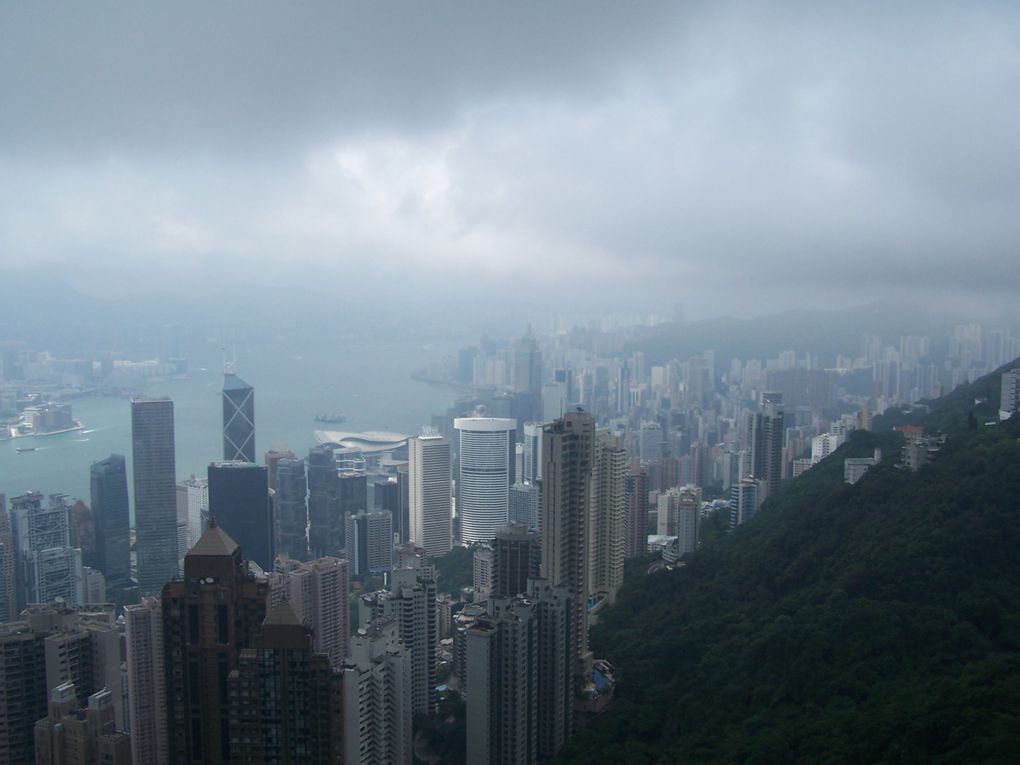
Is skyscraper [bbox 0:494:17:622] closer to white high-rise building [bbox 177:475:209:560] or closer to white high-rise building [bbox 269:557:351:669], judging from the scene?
white high-rise building [bbox 177:475:209:560]

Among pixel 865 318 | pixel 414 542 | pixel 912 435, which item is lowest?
pixel 414 542

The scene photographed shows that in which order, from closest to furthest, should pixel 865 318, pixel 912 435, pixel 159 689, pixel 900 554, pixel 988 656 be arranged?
pixel 988 656 < pixel 159 689 < pixel 900 554 < pixel 912 435 < pixel 865 318

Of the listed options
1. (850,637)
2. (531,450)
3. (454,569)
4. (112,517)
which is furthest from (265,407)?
(850,637)

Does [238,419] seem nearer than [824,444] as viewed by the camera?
Yes

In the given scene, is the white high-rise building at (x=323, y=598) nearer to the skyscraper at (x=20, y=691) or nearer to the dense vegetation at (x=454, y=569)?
the dense vegetation at (x=454, y=569)

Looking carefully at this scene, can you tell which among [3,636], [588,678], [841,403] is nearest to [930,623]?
[588,678]

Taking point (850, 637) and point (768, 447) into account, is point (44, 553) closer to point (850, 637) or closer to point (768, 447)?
point (850, 637)

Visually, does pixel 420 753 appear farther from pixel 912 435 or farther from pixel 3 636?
pixel 912 435
